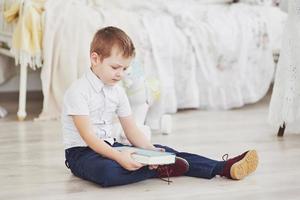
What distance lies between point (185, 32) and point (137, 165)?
5.52ft

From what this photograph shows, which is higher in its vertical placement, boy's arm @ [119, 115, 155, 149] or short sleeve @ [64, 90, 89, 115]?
short sleeve @ [64, 90, 89, 115]

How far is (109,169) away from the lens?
5.82 ft

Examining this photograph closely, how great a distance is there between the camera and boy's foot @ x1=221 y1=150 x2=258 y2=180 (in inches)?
73.5

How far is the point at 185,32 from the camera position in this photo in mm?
3355

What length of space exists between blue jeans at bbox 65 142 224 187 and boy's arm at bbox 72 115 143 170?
0.7 inches

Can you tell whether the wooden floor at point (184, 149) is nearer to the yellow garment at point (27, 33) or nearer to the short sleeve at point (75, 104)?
the short sleeve at point (75, 104)

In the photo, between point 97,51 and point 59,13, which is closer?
point 97,51

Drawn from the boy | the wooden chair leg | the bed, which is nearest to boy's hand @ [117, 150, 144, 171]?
the boy

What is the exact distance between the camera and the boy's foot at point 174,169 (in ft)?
6.20

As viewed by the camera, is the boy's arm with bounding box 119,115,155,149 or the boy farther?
the boy's arm with bounding box 119,115,155,149

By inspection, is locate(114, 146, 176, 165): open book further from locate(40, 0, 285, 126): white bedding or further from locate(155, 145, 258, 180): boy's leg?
locate(40, 0, 285, 126): white bedding

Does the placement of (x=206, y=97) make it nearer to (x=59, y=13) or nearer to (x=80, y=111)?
(x=59, y=13)

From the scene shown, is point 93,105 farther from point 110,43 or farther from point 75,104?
point 110,43

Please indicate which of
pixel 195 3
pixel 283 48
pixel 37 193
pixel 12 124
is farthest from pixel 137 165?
pixel 195 3
